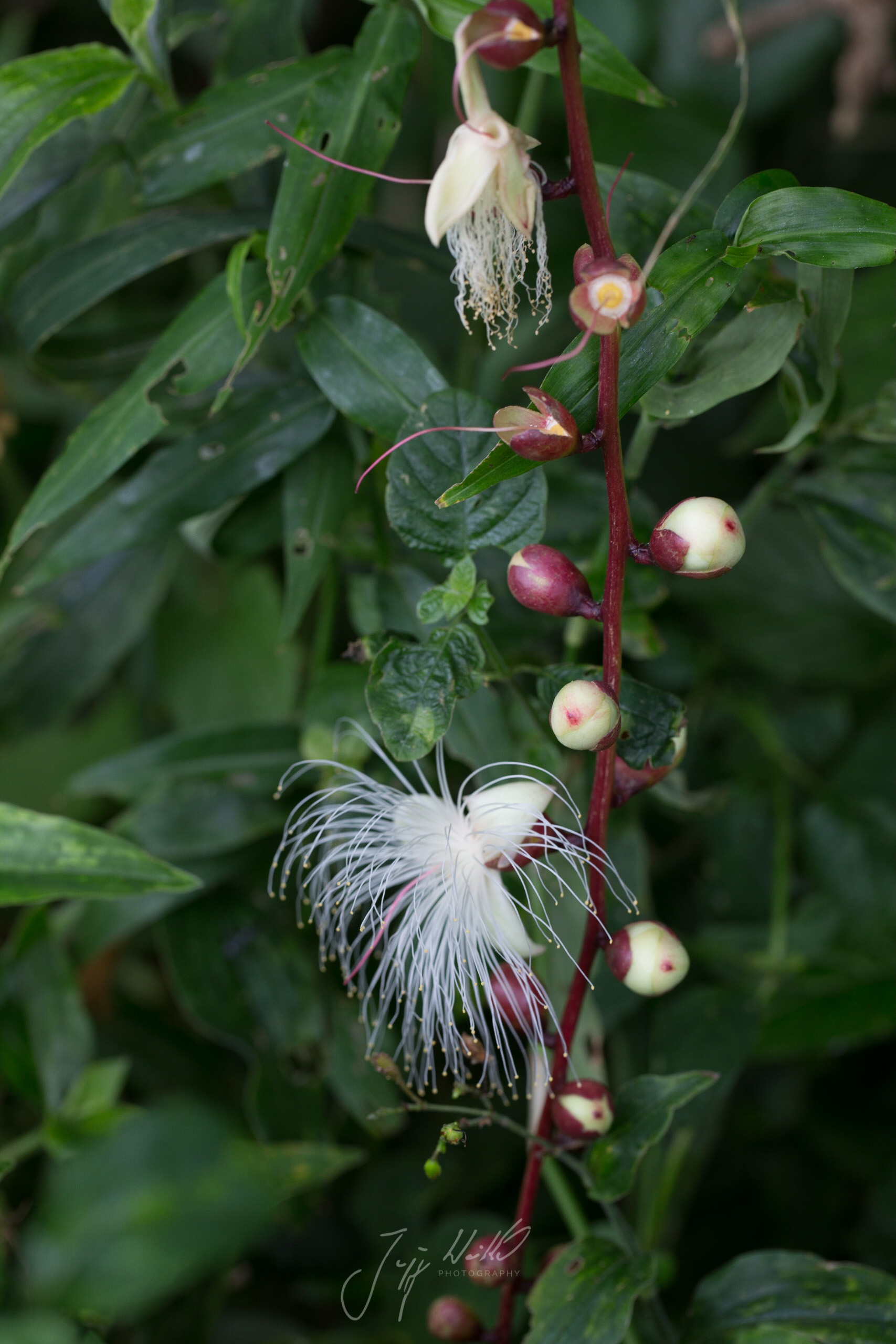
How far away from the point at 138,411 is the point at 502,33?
28 cm

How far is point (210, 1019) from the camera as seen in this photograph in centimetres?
69

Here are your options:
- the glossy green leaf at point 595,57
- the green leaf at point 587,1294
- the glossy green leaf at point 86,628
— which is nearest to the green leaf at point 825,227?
the glossy green leaf at point 595,57

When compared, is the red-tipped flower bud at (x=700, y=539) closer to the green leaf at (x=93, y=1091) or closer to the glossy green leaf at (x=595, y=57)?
the glossy green leaf at (x=595, y=57)

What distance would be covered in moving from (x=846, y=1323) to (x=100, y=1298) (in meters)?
0.36

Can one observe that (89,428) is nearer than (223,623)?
Yes

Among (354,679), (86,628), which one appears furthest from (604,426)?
(86,628)

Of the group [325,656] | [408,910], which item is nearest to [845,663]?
[325,656]

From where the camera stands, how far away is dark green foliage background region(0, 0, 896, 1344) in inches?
17.8

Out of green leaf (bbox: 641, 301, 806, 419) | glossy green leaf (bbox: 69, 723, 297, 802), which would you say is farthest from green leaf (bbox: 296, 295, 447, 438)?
glossy green leaf (bbox: 69, 723, 297, 802)

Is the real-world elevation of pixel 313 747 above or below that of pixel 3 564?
below

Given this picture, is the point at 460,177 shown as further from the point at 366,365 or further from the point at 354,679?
the point at 354,679

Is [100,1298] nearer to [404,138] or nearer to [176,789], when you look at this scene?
[176,789]

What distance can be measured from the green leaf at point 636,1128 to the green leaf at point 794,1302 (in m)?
0.14

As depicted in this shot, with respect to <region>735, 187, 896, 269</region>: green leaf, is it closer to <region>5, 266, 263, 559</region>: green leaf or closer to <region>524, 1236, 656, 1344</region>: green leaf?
<region>5, 266, 263, 559</region>: green leaf
